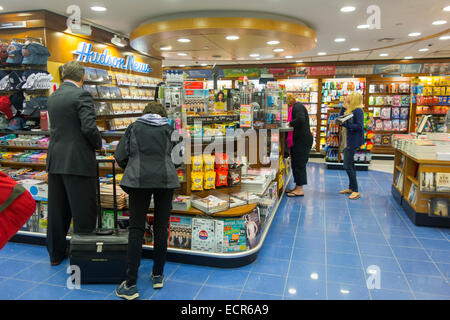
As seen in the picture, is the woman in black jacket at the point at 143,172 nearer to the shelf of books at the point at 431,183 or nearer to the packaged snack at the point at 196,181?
the packaged snack at the point at 196,181

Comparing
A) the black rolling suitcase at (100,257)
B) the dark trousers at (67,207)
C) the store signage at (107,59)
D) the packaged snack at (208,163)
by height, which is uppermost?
the store signage at (107,59)

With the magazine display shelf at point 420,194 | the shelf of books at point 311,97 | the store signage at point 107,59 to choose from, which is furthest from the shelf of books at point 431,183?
the shelf of books at point 311,97

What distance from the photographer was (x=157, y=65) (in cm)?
1001

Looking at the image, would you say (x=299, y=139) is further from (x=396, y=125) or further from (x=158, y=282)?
(x=396, y=125)

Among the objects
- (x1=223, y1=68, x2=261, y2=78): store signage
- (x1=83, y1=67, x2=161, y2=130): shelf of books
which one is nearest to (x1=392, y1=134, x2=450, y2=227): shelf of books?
(x1=83, y1=67, x2=161, y2=130): shelf of books

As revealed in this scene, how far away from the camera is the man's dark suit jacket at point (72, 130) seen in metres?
3.09

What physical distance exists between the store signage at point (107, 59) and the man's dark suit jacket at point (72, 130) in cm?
376

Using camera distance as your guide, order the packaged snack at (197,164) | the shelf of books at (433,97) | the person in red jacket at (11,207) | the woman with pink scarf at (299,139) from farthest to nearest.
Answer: the shelf of books at (433,97)
the woman with pink scarf at (299,139)
the packaged snack at (197,164)
the person in red jacket at (11,207)

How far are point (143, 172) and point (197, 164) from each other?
37.5 inches

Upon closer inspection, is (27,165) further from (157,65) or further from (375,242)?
(157,65)

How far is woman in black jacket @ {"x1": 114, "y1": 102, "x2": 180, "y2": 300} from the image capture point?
2.72 m

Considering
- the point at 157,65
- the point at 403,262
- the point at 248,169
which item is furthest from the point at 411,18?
the point at 157,65

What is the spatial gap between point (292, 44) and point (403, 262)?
541cm

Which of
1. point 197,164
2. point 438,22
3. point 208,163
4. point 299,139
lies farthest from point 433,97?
point 197,164
